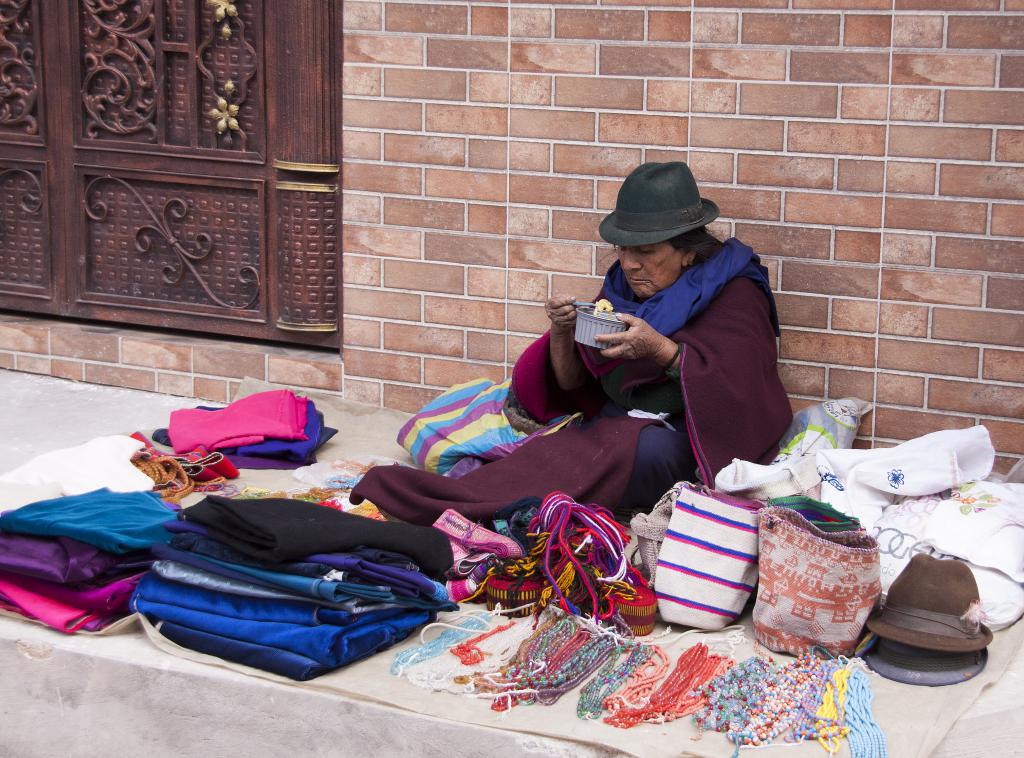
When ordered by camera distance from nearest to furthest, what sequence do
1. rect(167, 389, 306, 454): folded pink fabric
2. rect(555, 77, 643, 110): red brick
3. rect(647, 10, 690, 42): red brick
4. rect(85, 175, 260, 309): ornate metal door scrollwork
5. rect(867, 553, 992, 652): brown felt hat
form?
rect(867, 553, 992, 652): brown felt hat < rect(647, 10, 690, 42): red brick < rect(555, 77, 643, 110): red brick < rect(167, 389, 306, 454): folded pink fabric < rect(85, 175, 260, 309): ornate metal door scrollwork

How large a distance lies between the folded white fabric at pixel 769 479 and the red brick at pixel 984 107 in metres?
1.30

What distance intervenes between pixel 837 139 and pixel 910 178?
0.89 feet

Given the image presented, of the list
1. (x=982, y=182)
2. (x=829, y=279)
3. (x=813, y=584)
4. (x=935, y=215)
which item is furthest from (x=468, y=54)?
(x=813, y=584)

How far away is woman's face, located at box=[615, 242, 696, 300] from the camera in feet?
14.7

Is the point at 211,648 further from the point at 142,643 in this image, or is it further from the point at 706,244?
the point at 706,244

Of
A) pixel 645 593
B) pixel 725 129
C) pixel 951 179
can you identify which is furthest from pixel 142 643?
pixel 951 179

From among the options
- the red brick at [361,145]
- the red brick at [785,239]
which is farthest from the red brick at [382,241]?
the red brick at [785,239]

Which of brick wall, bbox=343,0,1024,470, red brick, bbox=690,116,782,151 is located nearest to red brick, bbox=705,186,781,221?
brick wall, bbox=343,0,1024,470

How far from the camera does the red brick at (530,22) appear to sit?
16.4 feet

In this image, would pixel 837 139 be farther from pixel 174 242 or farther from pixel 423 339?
pixel 174 242

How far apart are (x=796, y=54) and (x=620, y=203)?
2.61 ft

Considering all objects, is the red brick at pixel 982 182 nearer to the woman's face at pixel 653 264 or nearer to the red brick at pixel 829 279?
the red brick at pixel 829 279

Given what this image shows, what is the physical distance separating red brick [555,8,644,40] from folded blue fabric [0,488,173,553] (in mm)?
2268

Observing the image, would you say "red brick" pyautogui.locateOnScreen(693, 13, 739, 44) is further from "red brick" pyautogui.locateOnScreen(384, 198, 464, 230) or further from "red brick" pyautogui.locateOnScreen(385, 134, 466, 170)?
"red brick" pyautogui.locateOnScreen(384, 198, 464, 230)
